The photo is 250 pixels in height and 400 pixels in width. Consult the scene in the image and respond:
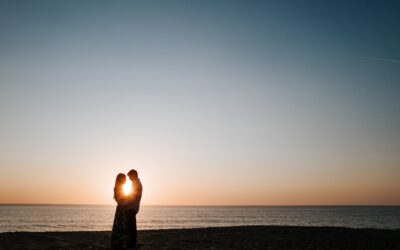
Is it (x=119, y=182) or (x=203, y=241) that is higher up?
(x=119, y=182)

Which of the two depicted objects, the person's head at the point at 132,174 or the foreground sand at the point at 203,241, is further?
the foreground sand at the point at 203,241

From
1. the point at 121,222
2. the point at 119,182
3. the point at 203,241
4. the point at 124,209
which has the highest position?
the point at 119,182

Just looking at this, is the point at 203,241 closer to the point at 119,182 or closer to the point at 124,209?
the point at 124,209

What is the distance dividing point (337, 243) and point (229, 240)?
16.0 ft

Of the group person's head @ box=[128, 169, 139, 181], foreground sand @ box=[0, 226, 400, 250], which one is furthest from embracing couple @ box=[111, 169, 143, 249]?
foreground sand @ box=[0, 226, 400, 250]

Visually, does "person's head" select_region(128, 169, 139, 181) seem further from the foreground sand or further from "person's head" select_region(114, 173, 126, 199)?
the foreground sand

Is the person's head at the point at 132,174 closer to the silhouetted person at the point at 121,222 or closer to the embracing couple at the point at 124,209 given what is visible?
the embracing couple at the point at 124,209

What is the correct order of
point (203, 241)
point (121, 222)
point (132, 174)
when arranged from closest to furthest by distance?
point (132, 174)
point (121, 222)
point (203, 241)

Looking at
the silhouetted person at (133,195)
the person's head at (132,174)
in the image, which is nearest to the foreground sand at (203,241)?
the silhouetted person at (133,195)

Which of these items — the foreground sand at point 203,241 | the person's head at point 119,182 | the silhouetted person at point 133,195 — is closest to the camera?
the person's head at point 119,182

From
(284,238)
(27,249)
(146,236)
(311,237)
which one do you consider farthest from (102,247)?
(311,237)

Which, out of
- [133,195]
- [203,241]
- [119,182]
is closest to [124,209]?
[133,195]

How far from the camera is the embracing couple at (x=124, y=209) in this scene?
1473cm

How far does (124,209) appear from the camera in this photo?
48.9 ft
